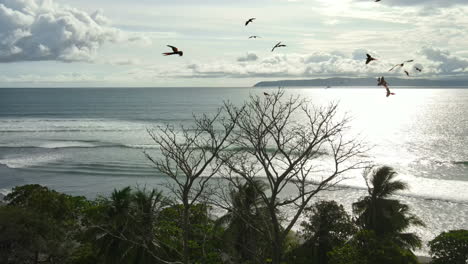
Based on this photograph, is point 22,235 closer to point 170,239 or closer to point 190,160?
point 170,239

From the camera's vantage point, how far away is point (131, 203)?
19984 mm

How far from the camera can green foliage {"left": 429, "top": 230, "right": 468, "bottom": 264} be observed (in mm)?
23719

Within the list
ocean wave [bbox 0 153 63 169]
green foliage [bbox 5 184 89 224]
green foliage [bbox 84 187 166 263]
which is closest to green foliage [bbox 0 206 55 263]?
green foliage [bbox 84 187 166 263]

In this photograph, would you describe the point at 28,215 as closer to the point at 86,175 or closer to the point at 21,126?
the point at 86,175

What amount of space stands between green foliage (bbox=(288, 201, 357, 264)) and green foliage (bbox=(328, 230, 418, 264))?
5.54 ft

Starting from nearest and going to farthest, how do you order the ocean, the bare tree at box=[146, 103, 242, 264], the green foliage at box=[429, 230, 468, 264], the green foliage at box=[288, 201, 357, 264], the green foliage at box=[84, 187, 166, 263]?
the bare tree at box=[146, 103, 242, 264], the green foliage at box=[84, 187, 166, 263], the green foliage at box=[429, 230, 468, 264], the green foliage at box=[288, 201, 357, 264], the ocean

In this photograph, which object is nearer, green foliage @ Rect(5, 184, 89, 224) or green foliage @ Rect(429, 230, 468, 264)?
green foliage @ Rect(429, 230, 468, 264)

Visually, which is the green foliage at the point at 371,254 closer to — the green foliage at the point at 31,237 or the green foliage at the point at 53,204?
the green foliage at the point at 31,237

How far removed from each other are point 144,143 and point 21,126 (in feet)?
142

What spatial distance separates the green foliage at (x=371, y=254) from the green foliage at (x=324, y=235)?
169cm

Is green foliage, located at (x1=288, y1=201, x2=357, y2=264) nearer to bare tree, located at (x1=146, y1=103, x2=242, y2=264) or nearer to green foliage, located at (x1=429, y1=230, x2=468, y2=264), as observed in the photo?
green foliage, located at (x1=429, y1=230, x2=468, y2=264)

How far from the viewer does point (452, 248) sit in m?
24.1

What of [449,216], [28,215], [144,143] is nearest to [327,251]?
[28,215]

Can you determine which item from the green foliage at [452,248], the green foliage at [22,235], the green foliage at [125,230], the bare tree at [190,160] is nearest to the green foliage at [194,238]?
the green foliage at [125,230]
